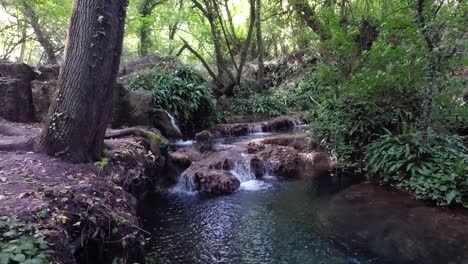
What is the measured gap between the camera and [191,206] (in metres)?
6.61

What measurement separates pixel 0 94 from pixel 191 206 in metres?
5.25

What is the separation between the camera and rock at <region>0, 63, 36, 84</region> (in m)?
8.35

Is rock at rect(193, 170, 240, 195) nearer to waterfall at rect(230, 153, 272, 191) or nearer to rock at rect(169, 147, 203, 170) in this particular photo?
waterfall at rect(230, 153, 272, 191)

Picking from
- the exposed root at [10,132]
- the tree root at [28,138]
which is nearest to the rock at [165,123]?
the tree root at [28,138]

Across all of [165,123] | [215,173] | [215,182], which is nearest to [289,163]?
[215,173]

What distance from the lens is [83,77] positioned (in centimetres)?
423

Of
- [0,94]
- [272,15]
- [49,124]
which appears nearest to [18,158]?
[49,124]

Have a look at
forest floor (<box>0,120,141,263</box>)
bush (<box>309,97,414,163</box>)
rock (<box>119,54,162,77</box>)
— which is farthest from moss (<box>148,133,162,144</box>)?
rock (<box>119,54,162,77</box>)

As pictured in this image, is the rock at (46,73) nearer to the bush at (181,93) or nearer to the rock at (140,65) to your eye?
the bush at (181,93)

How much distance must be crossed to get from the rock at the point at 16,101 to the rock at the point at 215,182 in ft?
15.1

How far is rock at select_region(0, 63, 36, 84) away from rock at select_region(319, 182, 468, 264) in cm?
813

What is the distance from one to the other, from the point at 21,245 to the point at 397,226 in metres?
5.09

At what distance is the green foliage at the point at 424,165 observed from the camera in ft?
19.4

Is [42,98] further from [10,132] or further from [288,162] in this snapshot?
[288,162]
